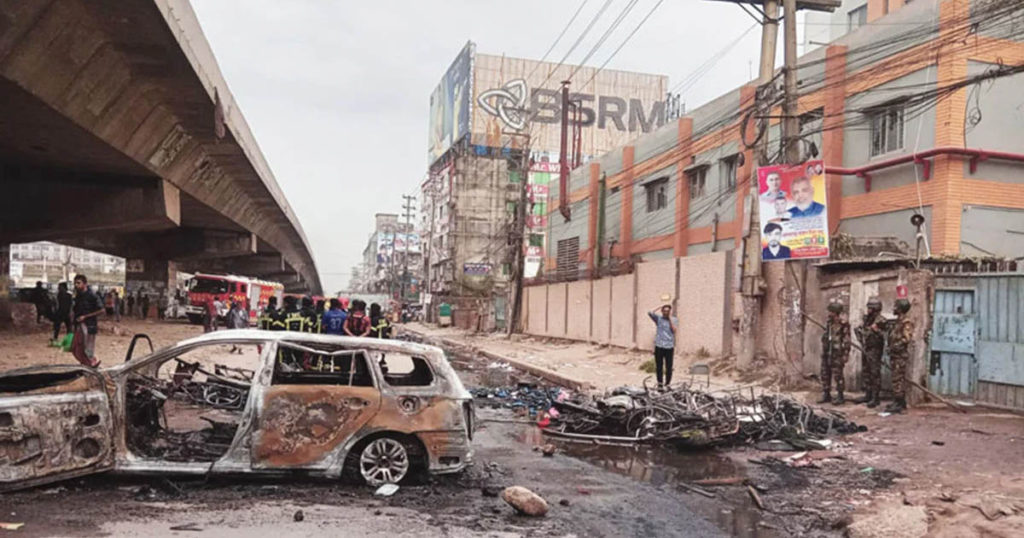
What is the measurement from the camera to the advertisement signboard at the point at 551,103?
2896 inches

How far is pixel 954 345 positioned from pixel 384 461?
30.1 feet

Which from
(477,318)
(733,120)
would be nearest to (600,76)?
(477,318)

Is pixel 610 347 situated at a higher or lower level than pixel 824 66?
lower

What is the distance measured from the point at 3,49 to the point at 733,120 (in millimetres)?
19973

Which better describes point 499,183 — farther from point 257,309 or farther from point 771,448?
point 771,448

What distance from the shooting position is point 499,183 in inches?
2768

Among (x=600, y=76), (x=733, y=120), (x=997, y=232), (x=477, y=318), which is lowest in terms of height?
(x=477, y=318)

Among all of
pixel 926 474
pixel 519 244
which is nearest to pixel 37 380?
pixel 926 474

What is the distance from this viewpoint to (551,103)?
256ft

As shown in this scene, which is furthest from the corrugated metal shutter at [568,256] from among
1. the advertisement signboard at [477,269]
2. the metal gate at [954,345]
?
the metal gate at [954,345]

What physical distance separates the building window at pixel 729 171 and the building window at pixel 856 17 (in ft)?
49.9

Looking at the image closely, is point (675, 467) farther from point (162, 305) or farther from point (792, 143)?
point (162, 305)

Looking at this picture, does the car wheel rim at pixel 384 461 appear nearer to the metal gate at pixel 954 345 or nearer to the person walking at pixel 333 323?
the person walking at pixel 333 323

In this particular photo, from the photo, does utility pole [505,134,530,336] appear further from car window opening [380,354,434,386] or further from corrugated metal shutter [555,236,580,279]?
car window opening [380,354,434,386]
